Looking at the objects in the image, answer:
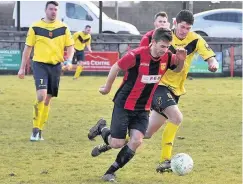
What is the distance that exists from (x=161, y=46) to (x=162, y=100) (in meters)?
1.06

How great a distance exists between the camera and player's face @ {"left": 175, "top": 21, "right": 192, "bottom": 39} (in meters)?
8.13

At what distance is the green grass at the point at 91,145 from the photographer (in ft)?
25.2

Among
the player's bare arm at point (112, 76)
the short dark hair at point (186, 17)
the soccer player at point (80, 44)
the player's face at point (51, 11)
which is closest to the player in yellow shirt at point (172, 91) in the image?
the short dark hair at point (186, 17)

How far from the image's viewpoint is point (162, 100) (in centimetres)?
811

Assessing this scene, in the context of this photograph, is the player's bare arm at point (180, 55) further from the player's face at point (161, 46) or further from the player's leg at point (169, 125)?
the player's leg at point (169, 125)

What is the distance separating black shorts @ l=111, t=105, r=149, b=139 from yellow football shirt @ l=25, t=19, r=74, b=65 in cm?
313

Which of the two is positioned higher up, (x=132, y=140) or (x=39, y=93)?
(x=39, y=93)

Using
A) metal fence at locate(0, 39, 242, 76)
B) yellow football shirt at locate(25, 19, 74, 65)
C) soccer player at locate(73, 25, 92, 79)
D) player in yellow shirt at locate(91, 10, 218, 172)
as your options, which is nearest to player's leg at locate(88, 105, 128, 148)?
player in yellow shirt at locate(91, 10, 218, 172)

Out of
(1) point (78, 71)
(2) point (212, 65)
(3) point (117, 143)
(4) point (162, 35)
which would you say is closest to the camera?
(4) point (162, 35)

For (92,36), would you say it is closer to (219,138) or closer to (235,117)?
(235,117)

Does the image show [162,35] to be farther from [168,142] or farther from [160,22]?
[168,142]

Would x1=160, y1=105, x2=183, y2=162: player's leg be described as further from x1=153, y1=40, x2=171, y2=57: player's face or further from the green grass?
x1=153, y1=40, x2=171, y2=57: player's face

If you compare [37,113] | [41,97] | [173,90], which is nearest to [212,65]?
[173,90]

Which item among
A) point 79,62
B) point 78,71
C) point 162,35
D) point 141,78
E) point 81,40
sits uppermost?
point 162,35
